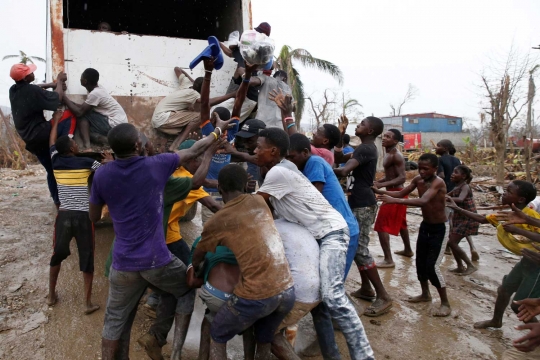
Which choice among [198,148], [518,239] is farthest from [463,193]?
[198,148]

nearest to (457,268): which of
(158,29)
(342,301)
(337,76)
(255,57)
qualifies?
(342,301)

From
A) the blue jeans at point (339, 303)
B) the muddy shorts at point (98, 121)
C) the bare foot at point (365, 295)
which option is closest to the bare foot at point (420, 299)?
the bare foot at point (365, 295)

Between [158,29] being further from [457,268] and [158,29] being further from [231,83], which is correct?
[457,268]

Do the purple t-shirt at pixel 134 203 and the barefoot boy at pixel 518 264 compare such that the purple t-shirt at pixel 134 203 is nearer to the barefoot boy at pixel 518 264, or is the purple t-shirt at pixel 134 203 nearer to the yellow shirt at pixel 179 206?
the yellow shirt at pixel 179 206

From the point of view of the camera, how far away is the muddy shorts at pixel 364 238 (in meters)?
3.93

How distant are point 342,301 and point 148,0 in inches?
267

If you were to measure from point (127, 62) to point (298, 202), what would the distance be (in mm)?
2964

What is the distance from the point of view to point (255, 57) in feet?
13.7

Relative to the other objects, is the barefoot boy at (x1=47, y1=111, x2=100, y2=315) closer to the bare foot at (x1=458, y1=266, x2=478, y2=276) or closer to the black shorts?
the black shorts

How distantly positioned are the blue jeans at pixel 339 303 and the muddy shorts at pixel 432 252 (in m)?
1.52

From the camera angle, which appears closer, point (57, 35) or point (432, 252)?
point (432, 252)

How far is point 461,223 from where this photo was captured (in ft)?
17.5

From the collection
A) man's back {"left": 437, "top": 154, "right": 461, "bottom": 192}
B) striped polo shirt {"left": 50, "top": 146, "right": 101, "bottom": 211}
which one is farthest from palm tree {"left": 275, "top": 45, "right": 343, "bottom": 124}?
striped polo shirt {"left": 50, "top": 146, "right": 101, "bottom": 211}

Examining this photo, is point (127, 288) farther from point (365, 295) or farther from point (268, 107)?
point (268, 107)
